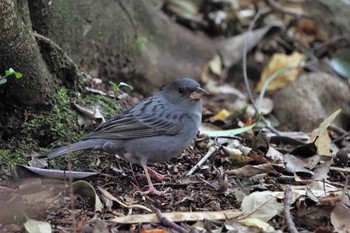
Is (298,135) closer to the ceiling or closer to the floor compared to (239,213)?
closer to the floor

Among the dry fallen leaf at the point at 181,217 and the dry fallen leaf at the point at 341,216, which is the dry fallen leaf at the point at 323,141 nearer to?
the dry fallen leaf at the point at 341,216

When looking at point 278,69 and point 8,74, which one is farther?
point 278,69

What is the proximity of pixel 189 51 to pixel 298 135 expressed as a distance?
2232 mm

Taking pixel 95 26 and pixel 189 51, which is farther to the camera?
pixel 189 51

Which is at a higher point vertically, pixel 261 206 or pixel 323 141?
pixel 261 206

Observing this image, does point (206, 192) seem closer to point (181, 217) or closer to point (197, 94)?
point (181, 217)

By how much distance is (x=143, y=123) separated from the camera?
437cm

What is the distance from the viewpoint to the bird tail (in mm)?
3859

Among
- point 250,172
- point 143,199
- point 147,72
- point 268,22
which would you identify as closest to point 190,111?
point 250,172

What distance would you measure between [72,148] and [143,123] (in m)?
0.61

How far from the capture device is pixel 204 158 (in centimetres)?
469

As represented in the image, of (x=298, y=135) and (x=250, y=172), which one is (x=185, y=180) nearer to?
(x=250, y=172)

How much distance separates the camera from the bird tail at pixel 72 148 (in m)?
3.86

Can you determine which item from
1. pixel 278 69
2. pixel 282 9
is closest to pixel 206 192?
pixel 278 69
